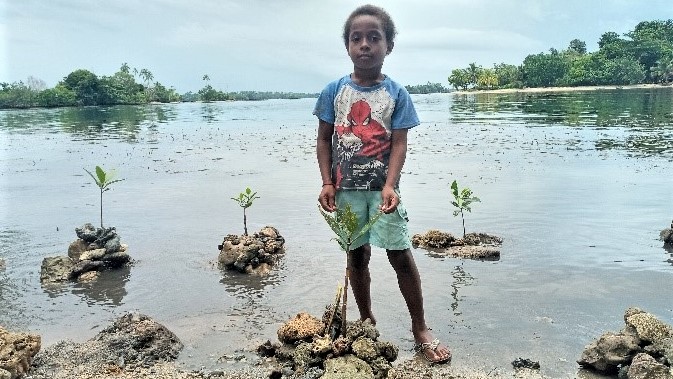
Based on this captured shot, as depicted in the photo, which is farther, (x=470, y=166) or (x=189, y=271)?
(x=470, y=166)

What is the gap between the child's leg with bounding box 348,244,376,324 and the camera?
4141 mm

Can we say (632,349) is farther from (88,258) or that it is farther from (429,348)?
(88,258)

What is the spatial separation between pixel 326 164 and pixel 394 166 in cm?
52

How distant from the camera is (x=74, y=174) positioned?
52.3ft

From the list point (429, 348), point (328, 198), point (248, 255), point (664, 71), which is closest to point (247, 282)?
point (248, 255)

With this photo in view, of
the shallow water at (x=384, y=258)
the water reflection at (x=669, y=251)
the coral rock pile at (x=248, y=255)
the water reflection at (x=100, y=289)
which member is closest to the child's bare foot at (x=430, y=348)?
the shallow water at (x=384, y=258)

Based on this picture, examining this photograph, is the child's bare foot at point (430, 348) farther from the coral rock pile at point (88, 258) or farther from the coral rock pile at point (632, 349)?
the coral rock pile at point (88, 258)

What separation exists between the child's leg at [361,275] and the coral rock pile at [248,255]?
233 cm

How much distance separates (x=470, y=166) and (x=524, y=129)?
1185 centimetres

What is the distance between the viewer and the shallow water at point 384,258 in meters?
4.74

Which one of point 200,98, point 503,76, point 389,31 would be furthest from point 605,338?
point 200,98

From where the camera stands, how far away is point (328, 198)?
402 centimetres

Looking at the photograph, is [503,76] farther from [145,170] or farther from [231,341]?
[231,341]

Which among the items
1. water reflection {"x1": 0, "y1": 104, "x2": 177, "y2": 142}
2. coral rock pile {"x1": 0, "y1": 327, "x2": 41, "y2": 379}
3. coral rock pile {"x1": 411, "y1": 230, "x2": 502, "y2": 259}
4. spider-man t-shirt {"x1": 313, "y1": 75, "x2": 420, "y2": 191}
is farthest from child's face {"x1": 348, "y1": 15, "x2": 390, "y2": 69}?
water reflection {"x1": 0, "y1": 104, "x2": 177, "y2": 142}
